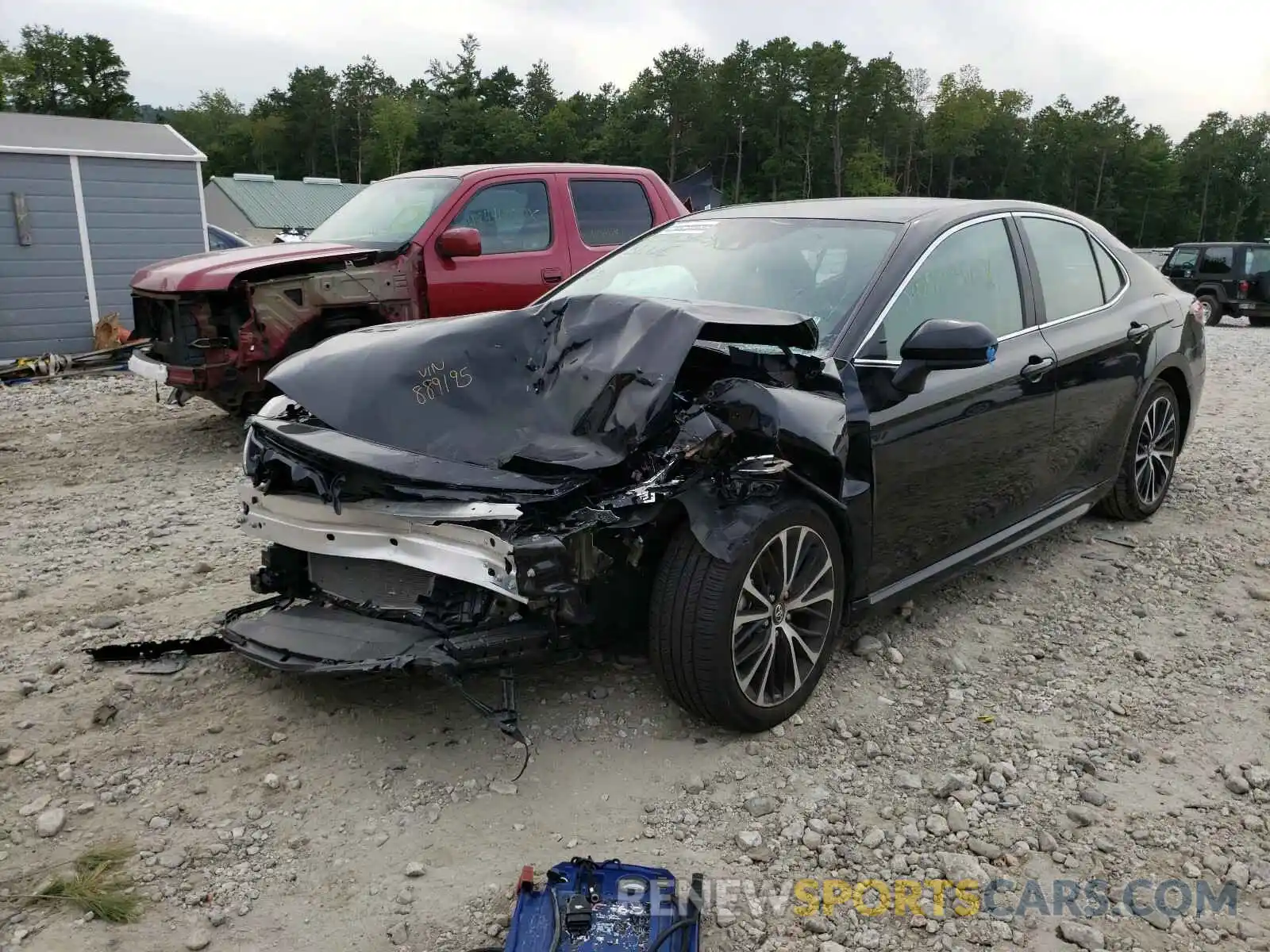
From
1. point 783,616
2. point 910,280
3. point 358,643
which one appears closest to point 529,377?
point 358,643

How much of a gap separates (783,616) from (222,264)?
5.36 m

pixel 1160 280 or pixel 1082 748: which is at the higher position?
pixel 1160 280

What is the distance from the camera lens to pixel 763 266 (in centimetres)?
399

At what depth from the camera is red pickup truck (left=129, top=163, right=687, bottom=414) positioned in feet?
22.5

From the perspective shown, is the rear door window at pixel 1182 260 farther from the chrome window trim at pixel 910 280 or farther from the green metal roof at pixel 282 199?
the green metal roof at pixel 282 199

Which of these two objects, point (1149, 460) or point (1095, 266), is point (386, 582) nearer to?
point (1095, 266)

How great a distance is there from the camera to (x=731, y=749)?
10.6 ft

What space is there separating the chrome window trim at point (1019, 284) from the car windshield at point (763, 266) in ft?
0.37

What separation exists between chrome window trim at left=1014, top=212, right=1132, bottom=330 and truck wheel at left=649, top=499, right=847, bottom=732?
5.78 feet

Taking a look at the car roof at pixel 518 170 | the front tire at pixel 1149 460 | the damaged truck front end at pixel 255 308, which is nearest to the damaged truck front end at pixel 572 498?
the front tire at pixel 1149 460

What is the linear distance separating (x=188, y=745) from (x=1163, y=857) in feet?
9.46

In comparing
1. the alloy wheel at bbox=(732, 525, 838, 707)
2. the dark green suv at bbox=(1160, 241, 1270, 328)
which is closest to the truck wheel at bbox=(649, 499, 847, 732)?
the alloy wheel at bbox=(732, 525, 838, 707)

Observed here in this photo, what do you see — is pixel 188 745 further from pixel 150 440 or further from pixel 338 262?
pixel 150 440

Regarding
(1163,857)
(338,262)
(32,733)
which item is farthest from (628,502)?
(338,262)
